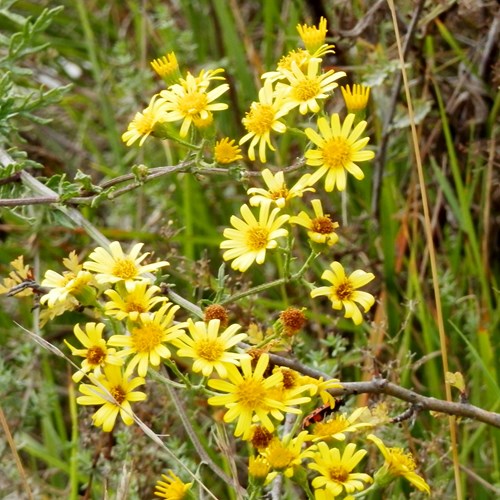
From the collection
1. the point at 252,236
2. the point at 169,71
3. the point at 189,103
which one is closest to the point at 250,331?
the point at 252,236

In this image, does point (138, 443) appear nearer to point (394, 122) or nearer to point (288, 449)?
point (288, 449)

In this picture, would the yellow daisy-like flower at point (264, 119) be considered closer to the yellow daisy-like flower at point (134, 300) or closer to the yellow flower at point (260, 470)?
the yellow daisy-like flower at point (134, 300)

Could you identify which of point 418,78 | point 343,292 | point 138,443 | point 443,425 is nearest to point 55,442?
point 138,443

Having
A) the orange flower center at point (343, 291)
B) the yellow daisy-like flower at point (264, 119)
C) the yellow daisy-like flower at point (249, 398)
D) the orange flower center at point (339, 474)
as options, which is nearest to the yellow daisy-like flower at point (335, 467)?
the orange flower center at point (339, 474)

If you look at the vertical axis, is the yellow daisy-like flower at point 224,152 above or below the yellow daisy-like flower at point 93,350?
above

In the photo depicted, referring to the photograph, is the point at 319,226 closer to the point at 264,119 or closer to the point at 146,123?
the point at 264,119

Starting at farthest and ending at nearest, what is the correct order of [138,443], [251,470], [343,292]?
[138,443]
[343,292]
[251,470]
